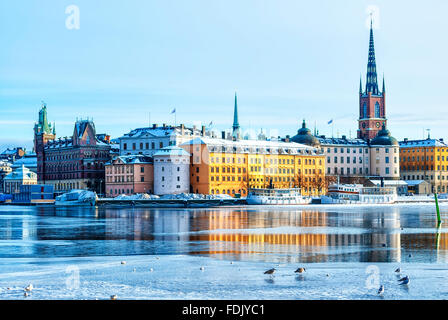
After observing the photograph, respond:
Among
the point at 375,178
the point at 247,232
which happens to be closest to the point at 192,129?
the point at 375,178

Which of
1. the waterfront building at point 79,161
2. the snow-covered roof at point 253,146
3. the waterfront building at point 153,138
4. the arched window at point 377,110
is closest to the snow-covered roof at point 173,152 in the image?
the snow-covered roof at point 253,146

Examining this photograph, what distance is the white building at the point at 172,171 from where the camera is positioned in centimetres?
10625

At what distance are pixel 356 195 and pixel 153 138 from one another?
3699 centimetres

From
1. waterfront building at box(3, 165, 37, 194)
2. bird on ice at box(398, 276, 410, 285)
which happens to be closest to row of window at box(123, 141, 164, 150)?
waterfront building at box(3, 165, 37, 194)

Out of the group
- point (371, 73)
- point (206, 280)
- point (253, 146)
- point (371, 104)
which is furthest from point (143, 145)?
point (206, 280)

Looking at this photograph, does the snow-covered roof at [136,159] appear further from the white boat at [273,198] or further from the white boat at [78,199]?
the white boat at [273,198]

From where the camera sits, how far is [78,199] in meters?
106

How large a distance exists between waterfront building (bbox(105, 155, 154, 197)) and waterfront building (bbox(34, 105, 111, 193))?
47.8 ft

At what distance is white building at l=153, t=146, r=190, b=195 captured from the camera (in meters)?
106

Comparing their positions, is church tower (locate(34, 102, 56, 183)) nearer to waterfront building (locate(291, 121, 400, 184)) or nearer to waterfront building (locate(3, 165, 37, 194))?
waterfront building (locate(3, 165, 37, 194))

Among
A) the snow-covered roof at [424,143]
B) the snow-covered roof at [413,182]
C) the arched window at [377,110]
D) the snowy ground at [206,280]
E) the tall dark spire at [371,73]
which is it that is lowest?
the snowy ground at [206,280]

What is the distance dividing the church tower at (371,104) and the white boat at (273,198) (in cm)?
5891
